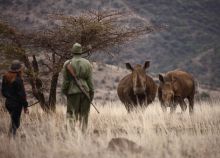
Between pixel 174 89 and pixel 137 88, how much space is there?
215cm

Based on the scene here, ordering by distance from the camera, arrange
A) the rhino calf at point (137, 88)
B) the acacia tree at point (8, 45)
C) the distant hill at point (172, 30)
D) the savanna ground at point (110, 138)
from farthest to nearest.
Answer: the distant hill at point (172, 30) → the acacia tree at point (8, 45) → the rhino calf at point (137, 88) → the savanna ground at point (110, 138)

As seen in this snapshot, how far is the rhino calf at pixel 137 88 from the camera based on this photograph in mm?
15039

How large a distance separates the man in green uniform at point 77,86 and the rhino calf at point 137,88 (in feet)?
11.7

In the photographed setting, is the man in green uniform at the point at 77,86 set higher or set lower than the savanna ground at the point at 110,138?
higher

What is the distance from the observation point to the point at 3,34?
1698 centimetres

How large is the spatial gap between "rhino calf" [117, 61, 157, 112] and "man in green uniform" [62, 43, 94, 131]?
11.7 feet

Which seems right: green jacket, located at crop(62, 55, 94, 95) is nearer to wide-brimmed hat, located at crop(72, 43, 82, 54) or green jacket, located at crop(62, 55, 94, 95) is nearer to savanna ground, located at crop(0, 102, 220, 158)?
wide-brimmed hat, located at crop(72, 43, 82, 54)

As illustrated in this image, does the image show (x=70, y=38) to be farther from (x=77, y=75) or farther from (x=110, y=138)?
(x=110, y=138)

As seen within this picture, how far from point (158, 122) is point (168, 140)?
3.32 m

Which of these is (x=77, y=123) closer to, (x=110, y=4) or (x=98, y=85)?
(x=98, y=85)

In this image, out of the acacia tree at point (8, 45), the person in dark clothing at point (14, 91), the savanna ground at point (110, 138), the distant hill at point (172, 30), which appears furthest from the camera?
the distant hill at point (172, 30)

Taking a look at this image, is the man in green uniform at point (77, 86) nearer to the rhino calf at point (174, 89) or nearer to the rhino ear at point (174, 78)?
the rhino calf at point (174, 89)

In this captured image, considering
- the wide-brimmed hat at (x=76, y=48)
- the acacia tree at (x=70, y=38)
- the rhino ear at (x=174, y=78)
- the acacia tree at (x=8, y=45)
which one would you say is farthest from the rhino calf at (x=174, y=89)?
the wide-brimmed hat at (x=76, y=48)

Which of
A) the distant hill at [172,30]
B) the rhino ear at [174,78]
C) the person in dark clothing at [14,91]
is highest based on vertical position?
the person in dark clothing at [14,91]
